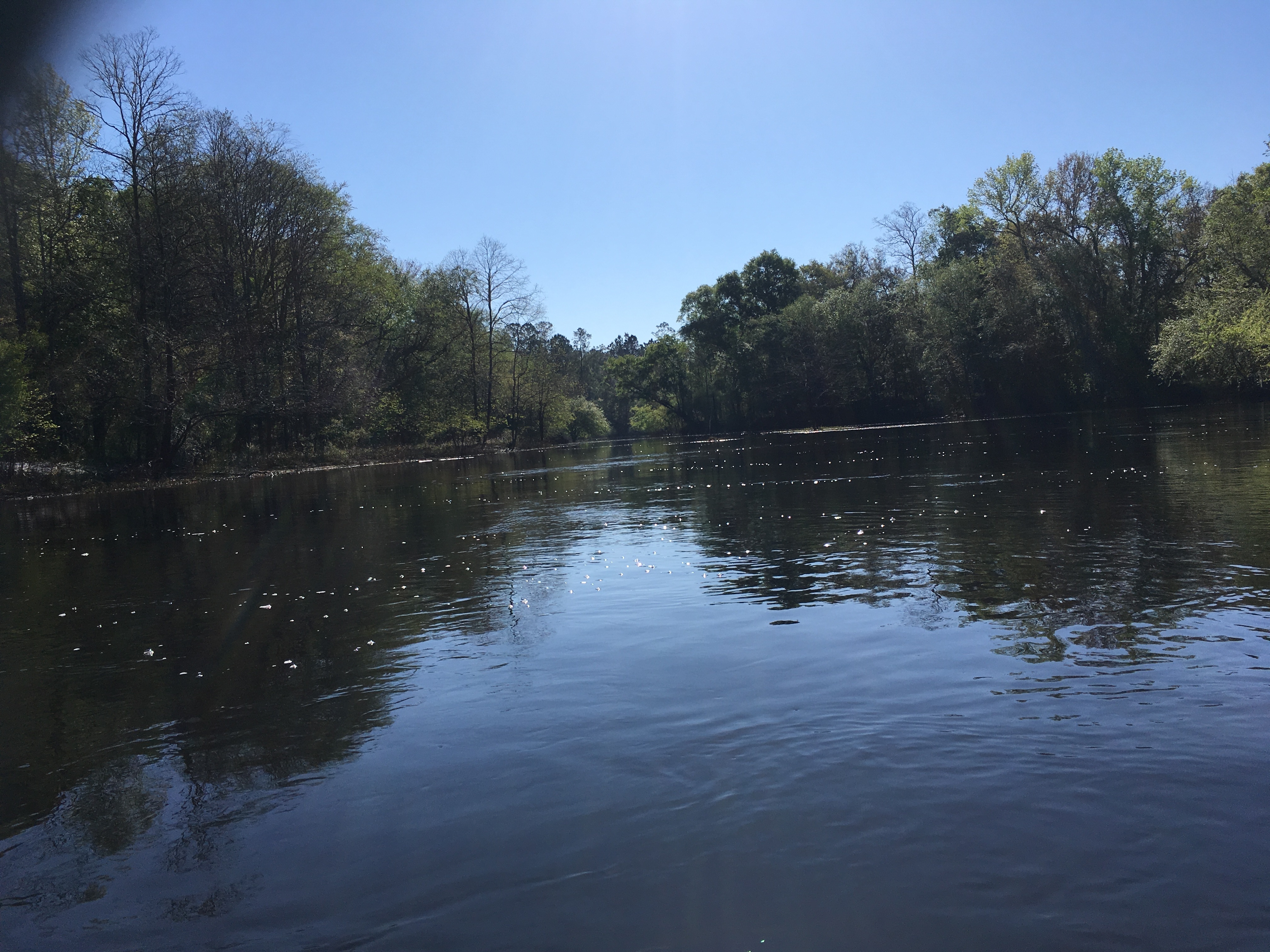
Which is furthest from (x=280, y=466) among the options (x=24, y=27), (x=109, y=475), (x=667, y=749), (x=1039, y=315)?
(x=1039, y=315)

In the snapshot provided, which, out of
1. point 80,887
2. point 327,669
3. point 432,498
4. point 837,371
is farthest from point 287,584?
point 837,371

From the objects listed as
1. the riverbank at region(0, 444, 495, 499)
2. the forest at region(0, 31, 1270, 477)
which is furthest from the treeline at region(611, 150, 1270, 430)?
the riverbank at region(0, 444, 495, 499)

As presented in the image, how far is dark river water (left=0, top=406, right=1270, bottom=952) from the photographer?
178 inches

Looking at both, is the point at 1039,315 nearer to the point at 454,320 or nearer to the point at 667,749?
the point at 454,320

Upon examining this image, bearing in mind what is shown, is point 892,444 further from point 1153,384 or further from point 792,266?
point 792,266

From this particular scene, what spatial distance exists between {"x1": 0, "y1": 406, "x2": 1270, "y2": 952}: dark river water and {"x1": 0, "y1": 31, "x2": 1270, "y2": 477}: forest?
34.1 m

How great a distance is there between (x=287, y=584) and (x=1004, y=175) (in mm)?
79124

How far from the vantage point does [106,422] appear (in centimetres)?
4919

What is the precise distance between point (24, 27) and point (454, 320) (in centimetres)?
5279

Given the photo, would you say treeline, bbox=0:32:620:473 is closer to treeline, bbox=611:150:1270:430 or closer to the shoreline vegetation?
the shoreline vegetation

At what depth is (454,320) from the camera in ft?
301

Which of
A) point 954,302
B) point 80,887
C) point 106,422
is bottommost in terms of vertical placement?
point 80,887

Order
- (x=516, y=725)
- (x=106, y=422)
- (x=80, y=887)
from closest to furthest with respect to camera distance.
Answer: (x=80, y=887) → (x=516, y=725) → (x=106, y=422)

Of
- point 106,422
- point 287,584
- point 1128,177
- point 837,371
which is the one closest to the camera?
point 287,584
